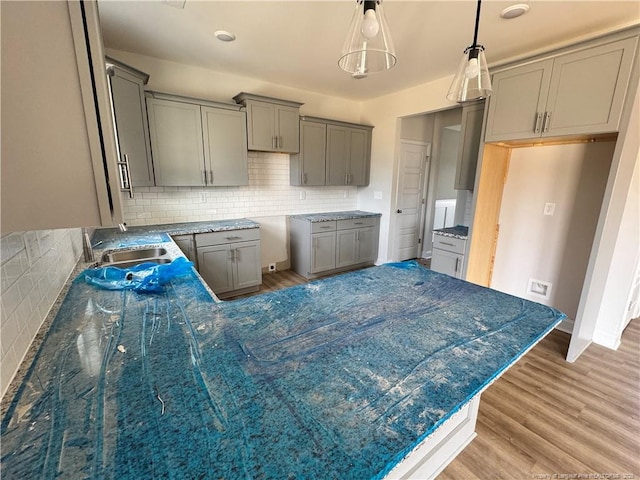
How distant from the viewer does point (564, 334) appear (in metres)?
2.76

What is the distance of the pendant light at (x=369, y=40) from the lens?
1.07 m

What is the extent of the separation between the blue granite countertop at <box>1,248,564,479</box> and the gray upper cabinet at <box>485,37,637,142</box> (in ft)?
5.71

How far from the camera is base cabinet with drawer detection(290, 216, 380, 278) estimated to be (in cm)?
396

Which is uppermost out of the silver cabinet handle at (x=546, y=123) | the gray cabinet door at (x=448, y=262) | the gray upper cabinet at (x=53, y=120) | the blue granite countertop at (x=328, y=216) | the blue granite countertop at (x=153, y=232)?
the silver cabinet handle at (x=546, y=123)

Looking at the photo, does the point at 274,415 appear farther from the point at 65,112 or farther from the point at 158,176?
the point at 158,176

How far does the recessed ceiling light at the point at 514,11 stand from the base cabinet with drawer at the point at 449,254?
1.94 metres

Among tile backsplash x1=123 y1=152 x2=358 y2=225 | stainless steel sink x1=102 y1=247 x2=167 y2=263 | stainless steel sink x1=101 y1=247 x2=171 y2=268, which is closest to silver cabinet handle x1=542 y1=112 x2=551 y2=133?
tile backsplash x1=123 y1=152 x2=358 y2=225

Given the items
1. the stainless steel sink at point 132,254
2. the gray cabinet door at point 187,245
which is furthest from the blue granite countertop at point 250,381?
the gray cabinet door at point 187,245

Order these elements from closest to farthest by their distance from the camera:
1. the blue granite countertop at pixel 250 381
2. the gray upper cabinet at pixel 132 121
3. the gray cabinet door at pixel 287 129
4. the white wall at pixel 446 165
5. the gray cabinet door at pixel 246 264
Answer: the blue granite countertop at pixel 250 381 → the gray upper cabinet at pixel 132 121 → the gray cabinet door at pixel 246 264 → the gray cabinet door at pixel 287 129 → the white wall at pixel 446 165

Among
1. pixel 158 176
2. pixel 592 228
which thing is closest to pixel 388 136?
pixel 592 228

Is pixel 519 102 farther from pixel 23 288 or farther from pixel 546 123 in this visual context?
pixel 23 288

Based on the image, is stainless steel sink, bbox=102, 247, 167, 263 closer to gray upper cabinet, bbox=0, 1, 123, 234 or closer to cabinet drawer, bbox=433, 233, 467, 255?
gray upper cabinet, bbox=0, 1, 123, 234

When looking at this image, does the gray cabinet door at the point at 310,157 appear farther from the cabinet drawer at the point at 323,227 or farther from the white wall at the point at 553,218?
the white wall at the point at 553,218

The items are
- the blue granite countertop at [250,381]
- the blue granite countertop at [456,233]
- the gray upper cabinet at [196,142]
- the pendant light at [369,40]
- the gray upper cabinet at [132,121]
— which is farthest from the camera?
the blue granite countertop at [456,233]
